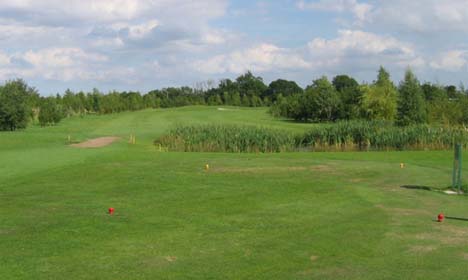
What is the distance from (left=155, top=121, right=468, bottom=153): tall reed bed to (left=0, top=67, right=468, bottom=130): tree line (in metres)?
9.46

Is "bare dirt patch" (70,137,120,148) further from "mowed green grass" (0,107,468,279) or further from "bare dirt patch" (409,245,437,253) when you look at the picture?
"bare dirt patch" (409,245,437,253)

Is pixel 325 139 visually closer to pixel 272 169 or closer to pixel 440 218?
pixel 272 169

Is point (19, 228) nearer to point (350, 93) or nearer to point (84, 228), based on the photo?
point (84, 228)

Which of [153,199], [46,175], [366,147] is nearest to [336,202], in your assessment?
[153,199]

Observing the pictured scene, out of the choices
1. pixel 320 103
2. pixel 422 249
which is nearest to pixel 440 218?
pixel 422 249

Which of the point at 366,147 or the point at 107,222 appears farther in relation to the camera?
the point at 366,147

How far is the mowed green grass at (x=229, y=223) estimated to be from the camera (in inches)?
337

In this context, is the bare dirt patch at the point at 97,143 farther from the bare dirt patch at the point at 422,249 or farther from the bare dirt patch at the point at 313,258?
the bare dirt patch at the point at 422,249

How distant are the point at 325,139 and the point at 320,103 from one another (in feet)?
105

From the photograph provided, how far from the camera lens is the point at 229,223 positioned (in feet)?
39.3

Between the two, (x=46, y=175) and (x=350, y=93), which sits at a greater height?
(x=350, y=93)

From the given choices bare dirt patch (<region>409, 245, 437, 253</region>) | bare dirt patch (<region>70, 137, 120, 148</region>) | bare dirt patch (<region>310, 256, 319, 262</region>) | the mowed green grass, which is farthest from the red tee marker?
bare dirt patch (<region>70, 137, 120, 148</region>)

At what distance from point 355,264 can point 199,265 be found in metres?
2.44

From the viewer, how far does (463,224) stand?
38.4 feet
